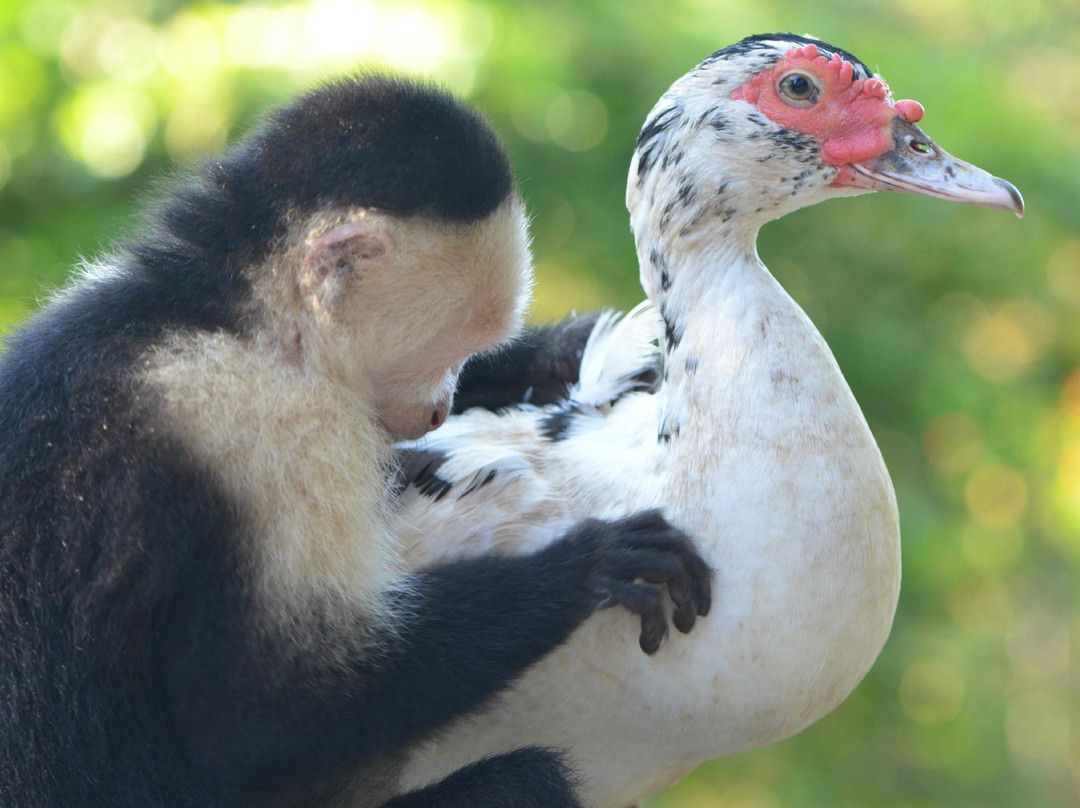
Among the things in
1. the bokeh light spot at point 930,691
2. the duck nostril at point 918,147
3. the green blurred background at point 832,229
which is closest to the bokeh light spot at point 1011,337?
the green blurred background at point 832,229

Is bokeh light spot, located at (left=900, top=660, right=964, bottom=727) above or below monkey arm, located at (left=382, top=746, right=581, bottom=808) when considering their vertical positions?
below

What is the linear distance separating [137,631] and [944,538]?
2393 millimetres

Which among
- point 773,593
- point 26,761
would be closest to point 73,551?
point 26,761

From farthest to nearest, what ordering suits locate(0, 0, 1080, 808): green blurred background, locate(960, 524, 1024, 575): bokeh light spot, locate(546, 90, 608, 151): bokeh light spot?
1. locate(960, 524, 1024, 575): bokeh light spot
2. locate(546, 90, 608, 151): bokeh light spot
3. locate(0, 0, 1080, 808): green blurred background

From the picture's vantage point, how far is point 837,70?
56.5 inches

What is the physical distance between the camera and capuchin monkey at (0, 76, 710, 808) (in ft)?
4.15

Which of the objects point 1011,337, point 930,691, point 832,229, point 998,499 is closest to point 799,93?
point 832,229

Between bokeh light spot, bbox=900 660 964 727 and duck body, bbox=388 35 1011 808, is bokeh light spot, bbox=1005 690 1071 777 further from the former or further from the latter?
duck body, bbox=388 35 1011 808

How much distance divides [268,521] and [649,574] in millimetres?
403

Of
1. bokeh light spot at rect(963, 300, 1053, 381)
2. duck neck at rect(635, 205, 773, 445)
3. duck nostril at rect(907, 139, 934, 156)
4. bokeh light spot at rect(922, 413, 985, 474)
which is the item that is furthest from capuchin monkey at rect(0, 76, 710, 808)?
bokeh light spot at rect(963, 300, 1053, 381)

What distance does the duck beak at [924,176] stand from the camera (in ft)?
4.60

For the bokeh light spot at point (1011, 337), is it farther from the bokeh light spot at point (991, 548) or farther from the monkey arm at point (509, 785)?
the monkey arm at point (509, 785)

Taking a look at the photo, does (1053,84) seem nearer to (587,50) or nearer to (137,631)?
(587,50)

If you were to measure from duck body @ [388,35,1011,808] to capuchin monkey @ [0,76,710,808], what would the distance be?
0.06m
